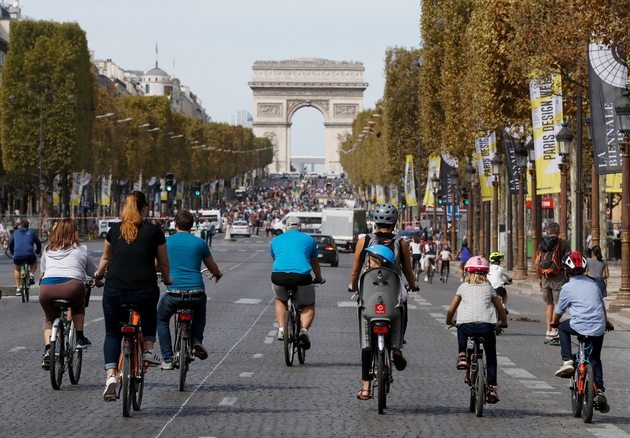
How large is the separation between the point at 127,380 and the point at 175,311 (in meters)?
1.96

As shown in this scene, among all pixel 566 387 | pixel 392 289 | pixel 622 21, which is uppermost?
pixel 622 21

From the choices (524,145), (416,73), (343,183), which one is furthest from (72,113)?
(343,183)

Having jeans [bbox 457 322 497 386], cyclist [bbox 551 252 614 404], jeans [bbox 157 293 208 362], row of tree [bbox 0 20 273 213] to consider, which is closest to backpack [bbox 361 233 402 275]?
jeans [bbox 457 322 497 386]

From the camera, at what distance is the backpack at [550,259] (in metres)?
18.5

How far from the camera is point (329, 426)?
972 centimetres

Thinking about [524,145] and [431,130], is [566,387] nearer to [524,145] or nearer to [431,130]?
[524,145]

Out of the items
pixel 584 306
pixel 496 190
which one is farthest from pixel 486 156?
pixel 584 306

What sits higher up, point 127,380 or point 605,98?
point 605,98

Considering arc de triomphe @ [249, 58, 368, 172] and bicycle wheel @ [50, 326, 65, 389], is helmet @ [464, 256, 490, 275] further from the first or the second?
arc de triomphe @ [249, 58, 368, 172]

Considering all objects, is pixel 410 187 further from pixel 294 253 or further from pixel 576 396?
pixel 576 396

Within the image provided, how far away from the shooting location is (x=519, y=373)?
543 inches

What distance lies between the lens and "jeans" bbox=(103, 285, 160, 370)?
33.3 ft

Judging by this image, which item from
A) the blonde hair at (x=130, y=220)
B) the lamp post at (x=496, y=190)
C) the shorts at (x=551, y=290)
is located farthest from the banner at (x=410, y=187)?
→ the blonde hair at (x=130, y=220)

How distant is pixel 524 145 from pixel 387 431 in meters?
28.2
